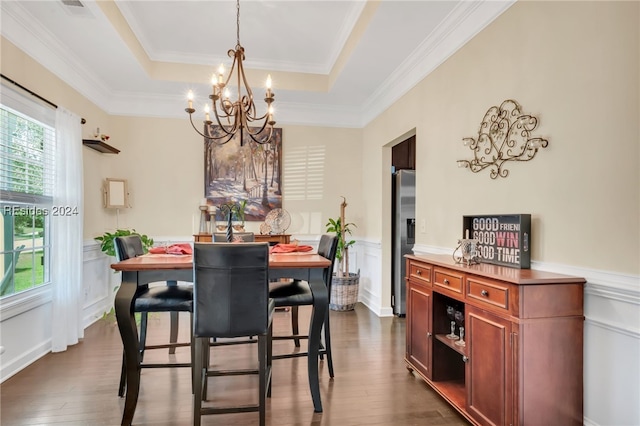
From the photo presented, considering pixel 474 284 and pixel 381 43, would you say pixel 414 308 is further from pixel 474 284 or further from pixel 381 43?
pixel 381 43

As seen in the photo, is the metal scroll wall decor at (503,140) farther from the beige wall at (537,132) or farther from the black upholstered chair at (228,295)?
the black upholstered chair at (228,295)

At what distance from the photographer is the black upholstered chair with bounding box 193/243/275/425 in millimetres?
1909

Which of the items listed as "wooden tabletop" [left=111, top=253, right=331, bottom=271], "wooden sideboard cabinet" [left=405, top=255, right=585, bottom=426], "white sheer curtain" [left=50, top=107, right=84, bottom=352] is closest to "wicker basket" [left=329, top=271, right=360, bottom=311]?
"wooden tabletop" [left=111, top=253, right=331, bottom=271]

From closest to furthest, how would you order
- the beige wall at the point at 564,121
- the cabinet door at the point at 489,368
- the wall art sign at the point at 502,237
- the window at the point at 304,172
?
the beige wall at the point at 564,121 < the cabinet door at the point at 489,368 < the wall art sign at the point at 502,237 < the window at the point at 304,172

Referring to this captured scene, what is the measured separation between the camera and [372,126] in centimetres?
491

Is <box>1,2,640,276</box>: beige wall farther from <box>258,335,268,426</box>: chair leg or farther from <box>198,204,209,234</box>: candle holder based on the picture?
<box>258,335,268,426</box>: chair leg

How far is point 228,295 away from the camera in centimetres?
194

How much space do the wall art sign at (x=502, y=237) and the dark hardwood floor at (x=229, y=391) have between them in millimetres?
1008

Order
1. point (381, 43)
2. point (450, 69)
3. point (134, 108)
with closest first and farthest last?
point (450, 69)
point (381, 43)
point (134, 108)

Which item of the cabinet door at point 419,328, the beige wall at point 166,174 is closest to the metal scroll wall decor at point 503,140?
the cabinet door at point 419,328

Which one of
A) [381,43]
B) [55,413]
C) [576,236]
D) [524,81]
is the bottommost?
[55,413]

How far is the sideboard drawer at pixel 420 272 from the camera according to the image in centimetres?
254

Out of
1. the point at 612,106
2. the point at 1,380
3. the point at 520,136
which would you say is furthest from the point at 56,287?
the point at 612,106

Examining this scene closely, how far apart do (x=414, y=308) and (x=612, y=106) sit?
1.73 m
